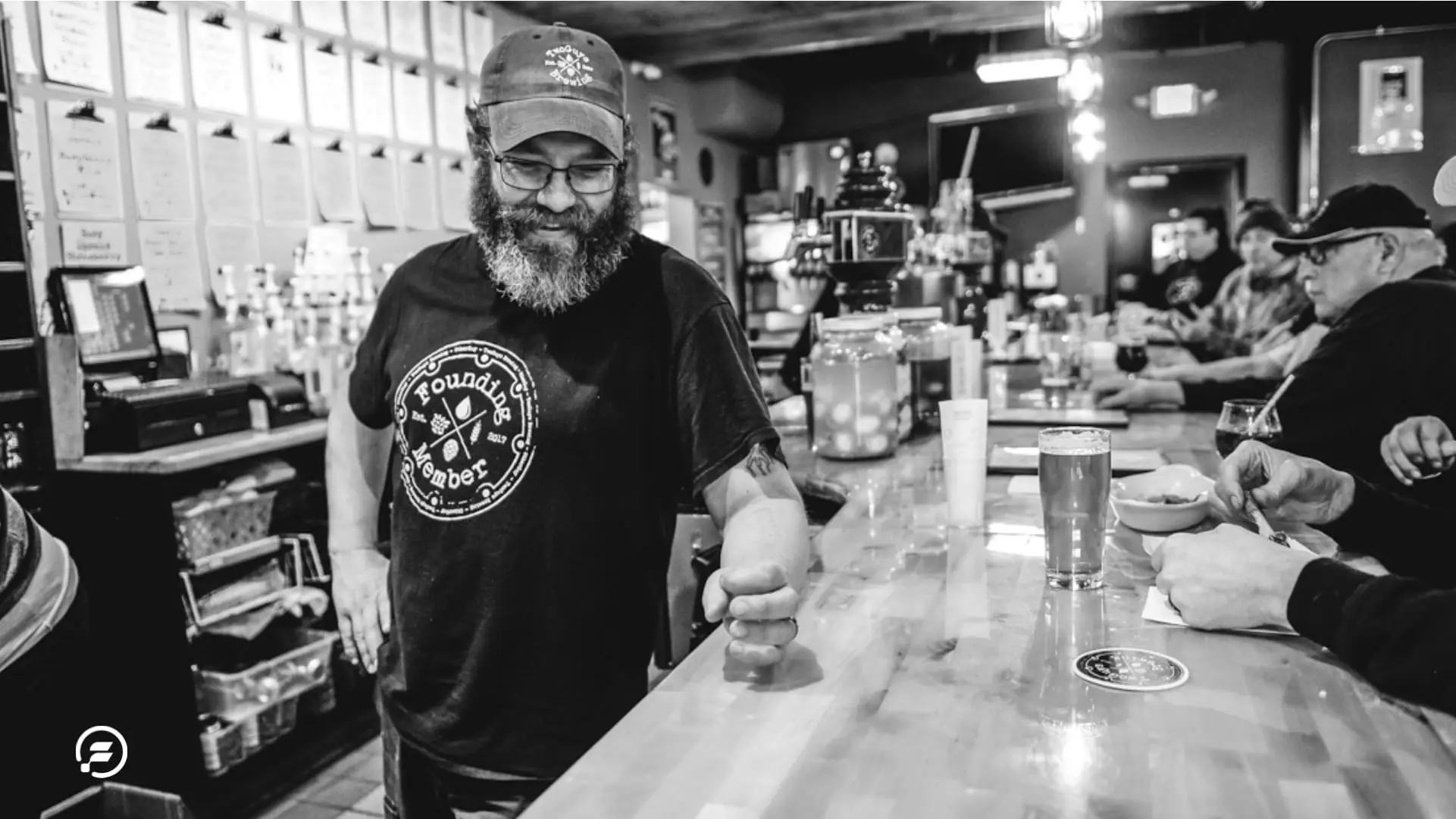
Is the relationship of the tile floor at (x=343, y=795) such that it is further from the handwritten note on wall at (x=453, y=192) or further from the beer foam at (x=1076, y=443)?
the handwritten note on wall at (x=453, y=192)

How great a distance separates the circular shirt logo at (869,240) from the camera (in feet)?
8.86

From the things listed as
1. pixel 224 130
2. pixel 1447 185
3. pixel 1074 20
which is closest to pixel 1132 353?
pixel 1074 20

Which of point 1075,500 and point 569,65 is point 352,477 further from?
point 1075,500

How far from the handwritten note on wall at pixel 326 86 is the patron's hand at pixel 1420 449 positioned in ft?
14.3

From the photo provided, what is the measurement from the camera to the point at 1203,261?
24.3 ft

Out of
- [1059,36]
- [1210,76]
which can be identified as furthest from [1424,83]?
[1210,76]

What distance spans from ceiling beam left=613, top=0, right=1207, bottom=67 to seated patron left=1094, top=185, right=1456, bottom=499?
4572mm

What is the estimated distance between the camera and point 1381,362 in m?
2.48

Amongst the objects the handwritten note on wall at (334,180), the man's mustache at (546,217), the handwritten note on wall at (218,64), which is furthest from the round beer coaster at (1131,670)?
the handwritten note on wall at (334,180)

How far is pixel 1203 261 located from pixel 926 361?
556 centimetres

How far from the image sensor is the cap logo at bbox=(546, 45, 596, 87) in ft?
4.98

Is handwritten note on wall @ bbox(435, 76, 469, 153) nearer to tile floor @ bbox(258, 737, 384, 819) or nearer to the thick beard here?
tile floor @ bbox(258, 737, 384, 819)

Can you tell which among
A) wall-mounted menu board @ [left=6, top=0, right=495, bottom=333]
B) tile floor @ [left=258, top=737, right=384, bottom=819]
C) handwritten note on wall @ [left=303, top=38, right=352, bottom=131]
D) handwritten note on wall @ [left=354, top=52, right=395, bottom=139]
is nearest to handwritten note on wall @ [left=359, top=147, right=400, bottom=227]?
wall-mounted menu board @ [left=6, top=0, right=495, bottom=333]

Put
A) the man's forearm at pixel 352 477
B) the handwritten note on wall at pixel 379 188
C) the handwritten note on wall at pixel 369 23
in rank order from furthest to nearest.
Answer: the handwritten note on wall at pixel 379 188 → the handwritten note on wall at pixel 369 23 → the man's forearm at pixel 352 477
